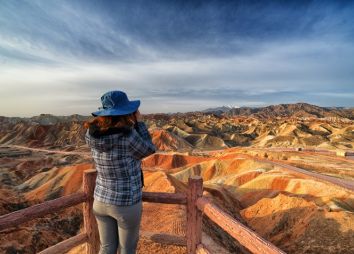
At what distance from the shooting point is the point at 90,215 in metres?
5.21

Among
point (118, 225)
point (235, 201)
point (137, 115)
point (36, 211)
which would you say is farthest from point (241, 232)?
point (235, 201)

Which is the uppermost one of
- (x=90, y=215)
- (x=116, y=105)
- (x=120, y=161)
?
(x=116, y=105)

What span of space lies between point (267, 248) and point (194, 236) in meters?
1.94

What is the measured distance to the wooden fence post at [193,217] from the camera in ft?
16.2

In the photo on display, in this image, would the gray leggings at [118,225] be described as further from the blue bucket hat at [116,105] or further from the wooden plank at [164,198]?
the blue bucket hat at [116,105]

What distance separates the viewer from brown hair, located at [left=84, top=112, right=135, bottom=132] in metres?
3.68

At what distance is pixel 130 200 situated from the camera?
384 cm

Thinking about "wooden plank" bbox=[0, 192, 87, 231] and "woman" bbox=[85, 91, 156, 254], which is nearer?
"woman" bbox=[85, 91, 156, 254]

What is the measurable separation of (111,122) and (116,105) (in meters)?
0.21

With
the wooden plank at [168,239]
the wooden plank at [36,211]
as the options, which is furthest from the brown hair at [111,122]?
the wooden plank at [168,239]

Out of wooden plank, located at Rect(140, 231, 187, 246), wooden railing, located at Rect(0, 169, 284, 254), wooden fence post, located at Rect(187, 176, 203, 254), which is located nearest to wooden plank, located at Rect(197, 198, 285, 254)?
wooden railing, located at Rect(0, 169, 284, 254)

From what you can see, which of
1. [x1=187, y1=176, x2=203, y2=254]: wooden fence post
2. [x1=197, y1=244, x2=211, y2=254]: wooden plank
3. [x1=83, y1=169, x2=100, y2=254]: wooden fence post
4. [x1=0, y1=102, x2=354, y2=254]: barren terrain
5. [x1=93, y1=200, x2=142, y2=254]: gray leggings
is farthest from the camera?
[x1=0, y1=102, x2=354, y2=254]: barren terrain

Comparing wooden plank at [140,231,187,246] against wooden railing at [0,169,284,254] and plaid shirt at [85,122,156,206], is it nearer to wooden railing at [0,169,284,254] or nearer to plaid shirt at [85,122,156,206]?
wooden railing at [0,169,284,254]

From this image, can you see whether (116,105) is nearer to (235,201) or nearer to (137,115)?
(137,115)
